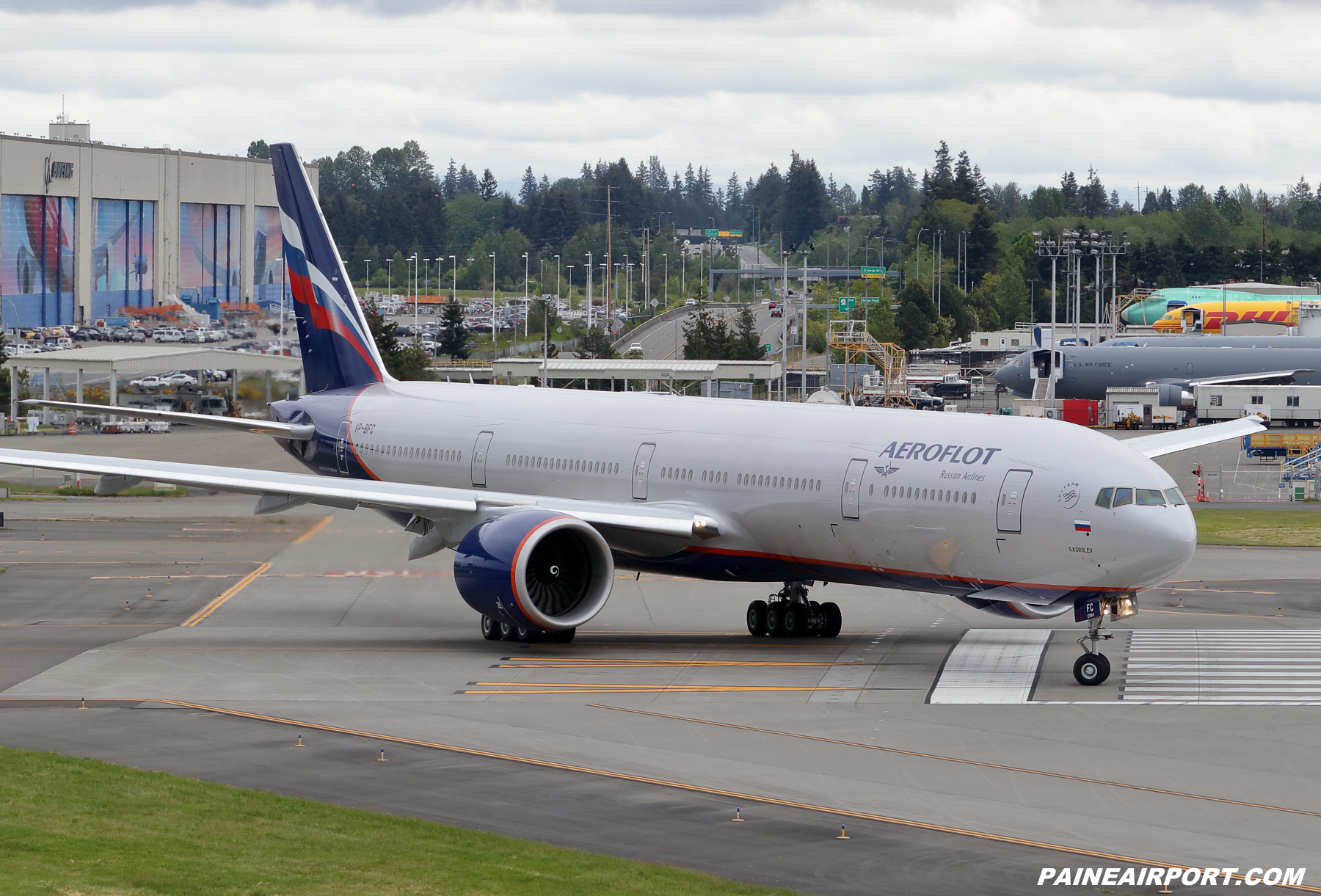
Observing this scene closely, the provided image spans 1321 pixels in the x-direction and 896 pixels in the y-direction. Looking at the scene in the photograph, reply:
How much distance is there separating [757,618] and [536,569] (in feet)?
A: 17.0

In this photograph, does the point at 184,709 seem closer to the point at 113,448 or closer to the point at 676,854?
the point at 676,854

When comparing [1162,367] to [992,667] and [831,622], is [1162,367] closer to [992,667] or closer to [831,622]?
[831,622]

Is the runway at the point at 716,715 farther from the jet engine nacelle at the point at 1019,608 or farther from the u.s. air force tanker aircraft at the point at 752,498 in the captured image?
the u.s. air force tanker aircraft at the point at 752,498

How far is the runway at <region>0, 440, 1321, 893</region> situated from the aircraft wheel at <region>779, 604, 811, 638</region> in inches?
27.4

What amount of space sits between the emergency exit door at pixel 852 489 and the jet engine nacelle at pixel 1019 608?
2.65 metres

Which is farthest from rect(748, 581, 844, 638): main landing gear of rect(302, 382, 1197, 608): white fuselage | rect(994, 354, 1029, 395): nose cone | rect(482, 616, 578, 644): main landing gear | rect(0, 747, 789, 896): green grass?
rect(994, 354, 1029, 395): nose cone

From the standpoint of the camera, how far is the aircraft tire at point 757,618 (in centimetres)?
3403

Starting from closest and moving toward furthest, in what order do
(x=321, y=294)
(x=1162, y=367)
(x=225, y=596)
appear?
(x=225, y=596) → (x=321, y=294) → (x=1162, y=367)

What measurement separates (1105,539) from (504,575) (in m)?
11.1

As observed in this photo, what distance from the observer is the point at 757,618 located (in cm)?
3412

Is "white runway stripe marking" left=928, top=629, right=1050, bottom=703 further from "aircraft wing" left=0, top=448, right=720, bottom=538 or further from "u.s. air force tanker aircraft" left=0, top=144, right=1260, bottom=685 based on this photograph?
"aircraft wing" left=0, top=448, right=720, bottom=538

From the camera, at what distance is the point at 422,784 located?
2127 cm

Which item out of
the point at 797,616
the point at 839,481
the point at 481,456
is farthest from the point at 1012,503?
the point at 481,456

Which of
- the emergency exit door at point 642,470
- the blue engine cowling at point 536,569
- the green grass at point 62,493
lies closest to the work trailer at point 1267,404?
the green grass at point 62,493
